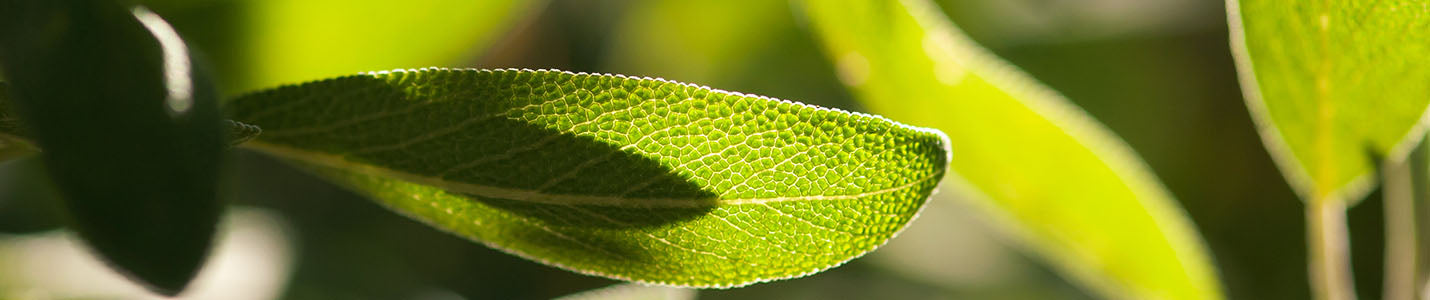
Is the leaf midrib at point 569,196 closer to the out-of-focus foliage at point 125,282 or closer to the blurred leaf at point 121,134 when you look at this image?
the blurred leaf at point 121,134

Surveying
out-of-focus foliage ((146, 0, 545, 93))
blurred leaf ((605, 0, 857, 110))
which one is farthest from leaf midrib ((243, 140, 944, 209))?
blurred leaf ((605, 0, 857, 110))

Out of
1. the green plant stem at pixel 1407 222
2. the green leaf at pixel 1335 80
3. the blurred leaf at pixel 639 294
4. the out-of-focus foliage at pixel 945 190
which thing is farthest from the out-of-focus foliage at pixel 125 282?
the green plant stem at pixel 1407 222

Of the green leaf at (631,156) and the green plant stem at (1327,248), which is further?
the green plant stem at (1327,248)

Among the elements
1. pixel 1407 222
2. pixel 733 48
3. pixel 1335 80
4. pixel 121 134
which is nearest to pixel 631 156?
pixel 121 134

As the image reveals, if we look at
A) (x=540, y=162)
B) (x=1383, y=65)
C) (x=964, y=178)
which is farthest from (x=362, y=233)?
(x=1383, y=65)

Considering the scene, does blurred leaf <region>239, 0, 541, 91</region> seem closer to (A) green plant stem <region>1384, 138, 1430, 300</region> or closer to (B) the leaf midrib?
(B) the leaf midrib
